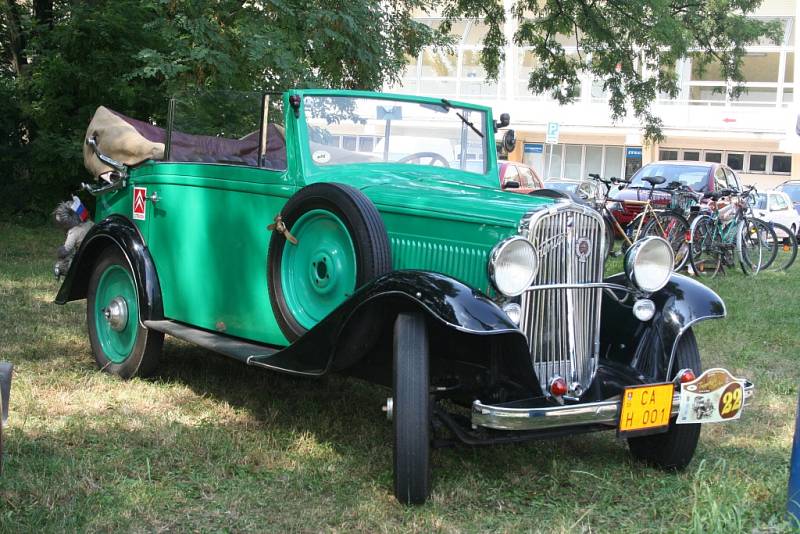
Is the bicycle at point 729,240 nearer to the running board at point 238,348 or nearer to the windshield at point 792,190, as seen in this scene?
the running board at point 238,348

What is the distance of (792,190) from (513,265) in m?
20.1

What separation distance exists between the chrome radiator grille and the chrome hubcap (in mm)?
2675

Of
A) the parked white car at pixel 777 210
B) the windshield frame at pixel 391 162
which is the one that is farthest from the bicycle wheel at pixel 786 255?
the windshield frame at pixel 391 162

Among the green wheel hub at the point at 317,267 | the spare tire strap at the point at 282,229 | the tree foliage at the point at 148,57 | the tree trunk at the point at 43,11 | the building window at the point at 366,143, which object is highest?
the tree trunk at the point at 43,11

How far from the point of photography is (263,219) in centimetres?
454

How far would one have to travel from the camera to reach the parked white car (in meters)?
17.9

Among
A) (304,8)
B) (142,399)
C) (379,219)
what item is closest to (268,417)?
(142,399)

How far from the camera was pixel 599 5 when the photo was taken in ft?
46.6

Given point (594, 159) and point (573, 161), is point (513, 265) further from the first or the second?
point (573, 161)

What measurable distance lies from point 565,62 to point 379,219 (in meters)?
11.9

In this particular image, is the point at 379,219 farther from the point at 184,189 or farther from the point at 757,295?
the point at 757,295

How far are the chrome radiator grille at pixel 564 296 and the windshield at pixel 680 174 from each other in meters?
11.2

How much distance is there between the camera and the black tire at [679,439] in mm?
3863

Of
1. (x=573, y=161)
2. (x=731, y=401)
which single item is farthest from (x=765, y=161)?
(x=731, y=401)
